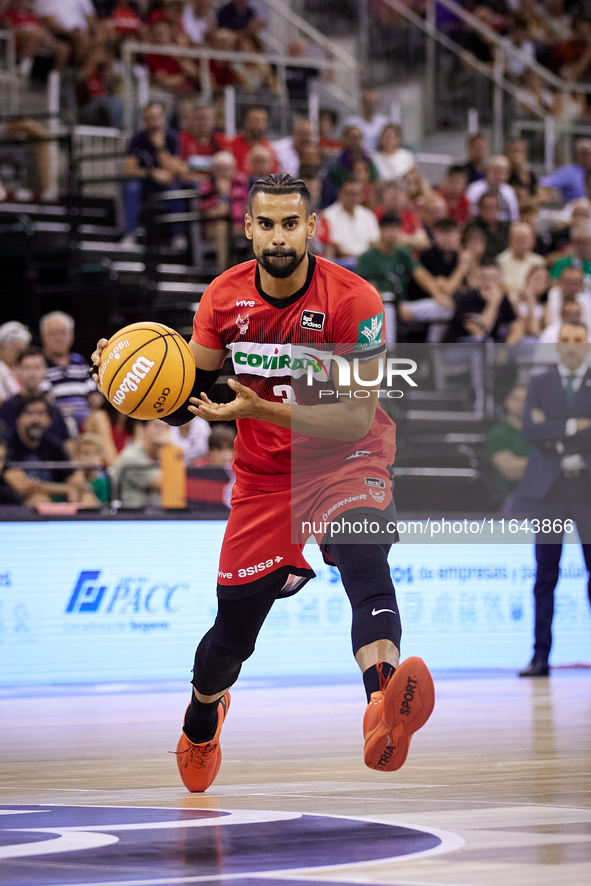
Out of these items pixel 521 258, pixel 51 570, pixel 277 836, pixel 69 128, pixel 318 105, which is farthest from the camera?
pixel 318 105

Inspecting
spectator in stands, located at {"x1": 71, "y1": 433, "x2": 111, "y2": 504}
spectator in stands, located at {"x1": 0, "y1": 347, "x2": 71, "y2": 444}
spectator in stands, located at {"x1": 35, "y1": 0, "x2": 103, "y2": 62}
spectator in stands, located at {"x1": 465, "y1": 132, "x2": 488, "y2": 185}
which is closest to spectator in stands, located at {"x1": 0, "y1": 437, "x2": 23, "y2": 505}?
spectator in stands, located at {"x1": 0, "y1": 347, "x2": 71, "y2": 444}

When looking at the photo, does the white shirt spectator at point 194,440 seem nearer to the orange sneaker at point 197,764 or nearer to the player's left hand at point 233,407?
the orange sneaker at point 197,764

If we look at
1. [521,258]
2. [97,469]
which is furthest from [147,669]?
[521,258]

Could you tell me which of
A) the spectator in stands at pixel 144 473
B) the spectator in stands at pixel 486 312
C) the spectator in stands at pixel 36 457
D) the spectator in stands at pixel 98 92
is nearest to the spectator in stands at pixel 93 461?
the spectator in stands at pixel 144 473

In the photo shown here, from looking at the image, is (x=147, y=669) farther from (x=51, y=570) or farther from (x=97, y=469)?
(x=97, y=469)

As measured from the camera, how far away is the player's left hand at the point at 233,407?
4473 millimetres

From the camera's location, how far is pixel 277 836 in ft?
13.3

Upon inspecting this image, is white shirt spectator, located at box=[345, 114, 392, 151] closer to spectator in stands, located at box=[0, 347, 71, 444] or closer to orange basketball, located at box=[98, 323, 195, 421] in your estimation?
spectator in stands, located at box=[0, 347, 71, 444]

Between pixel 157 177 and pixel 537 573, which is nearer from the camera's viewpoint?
pixel 537 573

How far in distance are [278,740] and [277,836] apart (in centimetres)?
288

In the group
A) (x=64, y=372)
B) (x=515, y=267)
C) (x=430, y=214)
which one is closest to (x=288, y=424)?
(x=64, y=372)

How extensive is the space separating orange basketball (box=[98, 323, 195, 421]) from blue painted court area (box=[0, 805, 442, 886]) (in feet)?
4.63

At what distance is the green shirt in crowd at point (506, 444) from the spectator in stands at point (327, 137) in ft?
15.9

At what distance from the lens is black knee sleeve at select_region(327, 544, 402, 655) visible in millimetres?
4500
